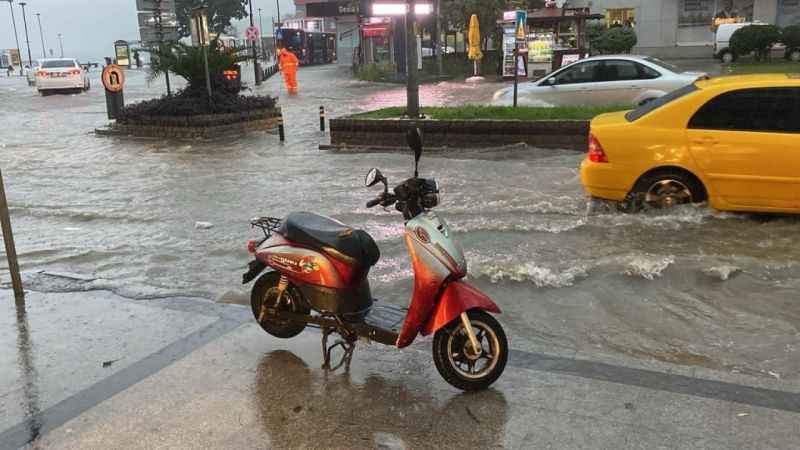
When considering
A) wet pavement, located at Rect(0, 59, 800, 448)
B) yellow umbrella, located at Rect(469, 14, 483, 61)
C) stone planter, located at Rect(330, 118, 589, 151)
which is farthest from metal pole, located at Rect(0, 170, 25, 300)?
yellow umbrella, located at Rect(469, 14, 483, 61)

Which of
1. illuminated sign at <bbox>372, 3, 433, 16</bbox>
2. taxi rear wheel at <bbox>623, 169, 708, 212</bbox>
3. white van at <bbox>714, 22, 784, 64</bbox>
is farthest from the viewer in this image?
white van at <bbox>714, 22, 784, 64</bbox>

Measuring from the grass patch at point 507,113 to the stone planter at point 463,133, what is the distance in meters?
0.35

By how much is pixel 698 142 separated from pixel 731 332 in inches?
120

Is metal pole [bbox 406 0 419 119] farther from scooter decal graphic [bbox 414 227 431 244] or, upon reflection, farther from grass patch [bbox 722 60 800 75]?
grass patch [bbox 722 60 800 75]

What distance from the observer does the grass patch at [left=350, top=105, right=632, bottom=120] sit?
43.2 feet

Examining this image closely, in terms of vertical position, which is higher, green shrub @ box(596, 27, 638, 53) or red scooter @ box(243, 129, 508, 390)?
green shrub @ box(596, 27, 638, 53)

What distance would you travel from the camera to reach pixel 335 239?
447 cm

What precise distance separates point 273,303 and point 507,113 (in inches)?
391

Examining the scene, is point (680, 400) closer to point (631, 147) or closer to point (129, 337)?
point (129, 337)

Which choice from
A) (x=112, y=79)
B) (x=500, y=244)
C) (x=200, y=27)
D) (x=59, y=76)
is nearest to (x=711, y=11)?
(x=200, y=27)

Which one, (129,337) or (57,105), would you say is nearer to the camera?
(129,337)

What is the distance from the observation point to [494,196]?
9586mm

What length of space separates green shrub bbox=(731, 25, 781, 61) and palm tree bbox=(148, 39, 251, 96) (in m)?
19.5

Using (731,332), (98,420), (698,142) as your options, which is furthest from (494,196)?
(98,420)
